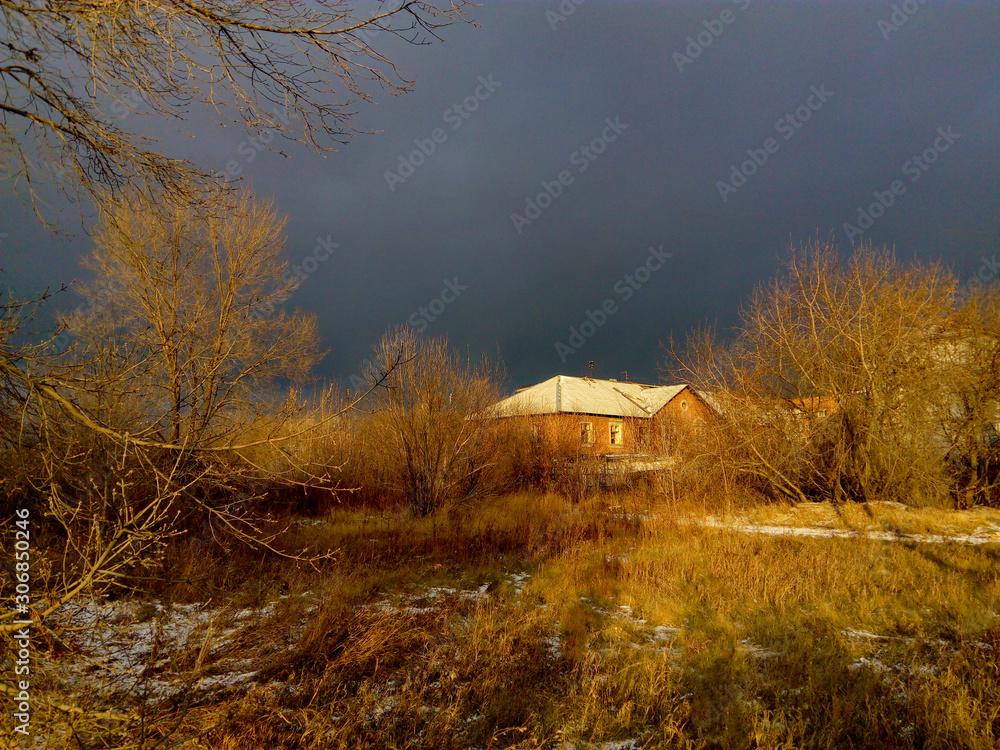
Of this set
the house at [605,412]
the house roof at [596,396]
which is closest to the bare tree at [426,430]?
the house at [605,412]

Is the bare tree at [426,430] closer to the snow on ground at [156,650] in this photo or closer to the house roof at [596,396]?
the snow on ground at [156,650]

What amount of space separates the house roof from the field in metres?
22.5

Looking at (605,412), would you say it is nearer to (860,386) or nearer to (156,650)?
(860,386)

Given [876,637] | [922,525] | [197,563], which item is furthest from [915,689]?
[922,525]

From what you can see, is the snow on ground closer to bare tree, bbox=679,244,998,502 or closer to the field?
the field

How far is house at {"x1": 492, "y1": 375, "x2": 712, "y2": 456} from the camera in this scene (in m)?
16.7

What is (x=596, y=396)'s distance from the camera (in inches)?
1448

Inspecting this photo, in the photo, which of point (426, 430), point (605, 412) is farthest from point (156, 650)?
point (605, 412)

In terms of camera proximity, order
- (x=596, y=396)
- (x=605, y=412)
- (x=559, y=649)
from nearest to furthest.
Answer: (x=559, y=649), (x=605, y=412), (x=596, y=396)

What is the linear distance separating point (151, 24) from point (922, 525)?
1488cm

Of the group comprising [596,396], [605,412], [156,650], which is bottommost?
[156,650]

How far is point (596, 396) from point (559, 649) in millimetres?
32434

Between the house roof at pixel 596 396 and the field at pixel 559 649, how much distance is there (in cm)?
2254

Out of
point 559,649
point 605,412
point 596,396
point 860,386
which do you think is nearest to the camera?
point 559,649
